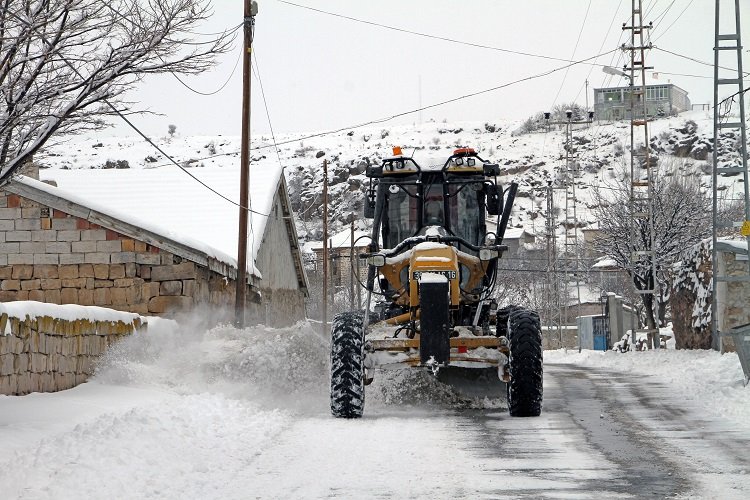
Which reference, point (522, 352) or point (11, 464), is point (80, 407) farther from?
point (522, 352)

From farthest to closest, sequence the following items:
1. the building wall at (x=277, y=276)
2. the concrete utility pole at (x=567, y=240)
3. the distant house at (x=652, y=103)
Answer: the distant house at (x=652, y=103) → the concrete utility pole at (x=567, y=240) → the building wall at (x=277, y=276)

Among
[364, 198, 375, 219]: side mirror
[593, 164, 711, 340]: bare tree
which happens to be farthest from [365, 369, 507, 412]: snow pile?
[593, 164, 711, 340]: bare tree

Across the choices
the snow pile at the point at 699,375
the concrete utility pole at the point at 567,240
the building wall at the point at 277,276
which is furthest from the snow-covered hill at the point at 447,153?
the snow pile at the point at 699,375

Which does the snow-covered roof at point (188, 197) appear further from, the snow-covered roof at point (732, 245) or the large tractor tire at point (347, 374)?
the snow-covered roof at point (732, 245)

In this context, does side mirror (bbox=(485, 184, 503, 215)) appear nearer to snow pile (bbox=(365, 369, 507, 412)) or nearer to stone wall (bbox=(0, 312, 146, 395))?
snow pile (bbox=(365, 369, 507, 412))

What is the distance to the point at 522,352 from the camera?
11172 mm

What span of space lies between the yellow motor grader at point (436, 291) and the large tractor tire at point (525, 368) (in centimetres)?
1

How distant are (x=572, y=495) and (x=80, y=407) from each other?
570 centimetres

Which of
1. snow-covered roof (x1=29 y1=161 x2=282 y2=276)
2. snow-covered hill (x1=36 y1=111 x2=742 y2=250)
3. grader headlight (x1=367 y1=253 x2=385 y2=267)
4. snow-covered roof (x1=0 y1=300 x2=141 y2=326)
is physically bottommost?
snow-covered roof (x1=0 y1=300 x2=141 y2=326)

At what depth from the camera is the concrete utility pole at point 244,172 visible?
72.5 ft

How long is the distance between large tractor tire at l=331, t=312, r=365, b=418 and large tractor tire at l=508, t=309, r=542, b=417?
1.72 metres

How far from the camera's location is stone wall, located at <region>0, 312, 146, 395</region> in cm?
990

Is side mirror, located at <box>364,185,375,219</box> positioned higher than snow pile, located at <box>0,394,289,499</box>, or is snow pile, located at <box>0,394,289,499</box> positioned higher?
side mirror, located at <box>364,185,375,219</box>

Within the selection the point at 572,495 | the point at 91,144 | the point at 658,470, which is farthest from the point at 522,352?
the point at 91,144
